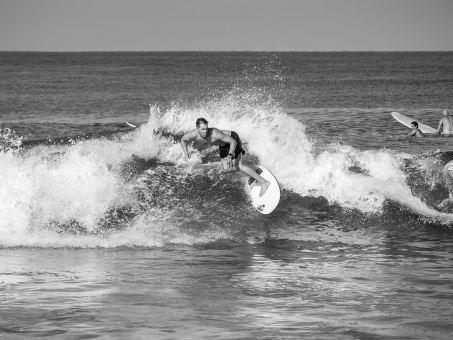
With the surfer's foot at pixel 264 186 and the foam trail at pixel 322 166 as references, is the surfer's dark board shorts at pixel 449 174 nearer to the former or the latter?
the foam trail at pixel 322 166

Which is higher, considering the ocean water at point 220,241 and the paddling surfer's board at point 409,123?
the paddling surfer's board at point 409,123

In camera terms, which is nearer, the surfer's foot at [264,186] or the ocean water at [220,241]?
the ocean water at [220,241]

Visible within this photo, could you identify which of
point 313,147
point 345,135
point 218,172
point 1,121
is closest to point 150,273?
point 218,172

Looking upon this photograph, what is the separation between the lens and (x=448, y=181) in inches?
577

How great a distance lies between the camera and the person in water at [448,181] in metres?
14.5

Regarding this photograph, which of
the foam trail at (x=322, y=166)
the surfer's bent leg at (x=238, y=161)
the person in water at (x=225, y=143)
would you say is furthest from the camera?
the foam trail at (x=322, y=166)

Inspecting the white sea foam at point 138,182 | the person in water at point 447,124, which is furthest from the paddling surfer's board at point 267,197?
the person in water at point 447,124

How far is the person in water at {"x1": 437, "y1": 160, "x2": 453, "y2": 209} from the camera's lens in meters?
14.5

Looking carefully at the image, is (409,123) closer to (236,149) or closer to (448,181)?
(448,181)

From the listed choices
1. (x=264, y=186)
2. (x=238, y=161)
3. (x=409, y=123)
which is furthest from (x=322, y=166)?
(x=409, y=123)

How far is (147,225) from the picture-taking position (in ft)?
44.0

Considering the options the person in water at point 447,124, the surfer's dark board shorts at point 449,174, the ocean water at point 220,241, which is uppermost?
the person in water at point 447,124

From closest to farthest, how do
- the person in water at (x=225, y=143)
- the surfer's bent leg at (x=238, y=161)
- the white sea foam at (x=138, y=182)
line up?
the white sea foam at (x=138, y=182)
the person in water at (x=225, y=143)
the surfer's bent leg at (x=238, y=161)

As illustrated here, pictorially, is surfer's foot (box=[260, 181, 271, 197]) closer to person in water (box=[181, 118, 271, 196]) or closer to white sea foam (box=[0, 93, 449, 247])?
person in water (box=[181, 118, 271, 196])
